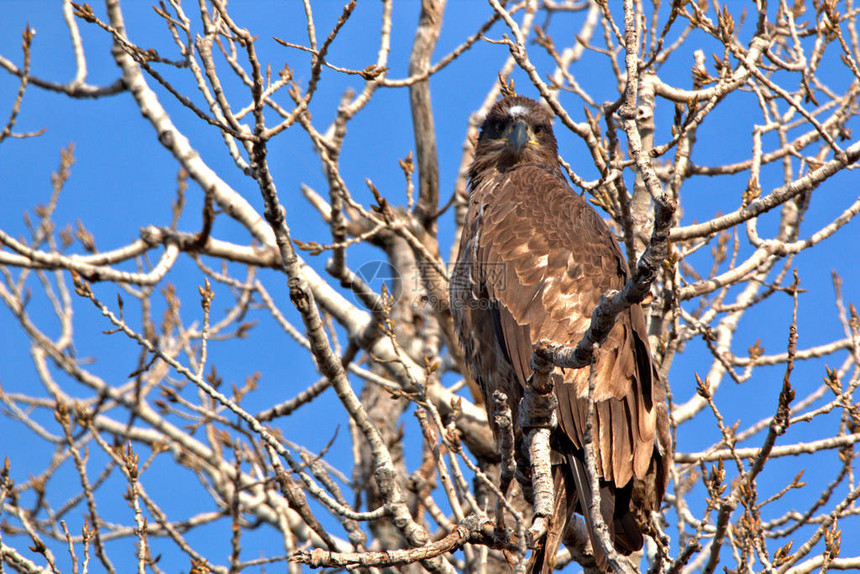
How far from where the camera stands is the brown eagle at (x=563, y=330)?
12.6 ft

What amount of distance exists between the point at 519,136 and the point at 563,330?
61.7 inches

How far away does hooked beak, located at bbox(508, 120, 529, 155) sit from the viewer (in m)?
5.17

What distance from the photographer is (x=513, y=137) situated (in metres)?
5.25

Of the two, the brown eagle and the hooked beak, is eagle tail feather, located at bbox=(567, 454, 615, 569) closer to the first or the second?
the brown eagle

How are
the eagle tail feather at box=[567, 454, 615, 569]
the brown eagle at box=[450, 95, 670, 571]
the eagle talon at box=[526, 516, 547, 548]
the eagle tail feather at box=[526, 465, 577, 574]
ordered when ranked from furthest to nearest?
the brown eagle at box=[450, 95, 670, 571], the eagle tail feather at box=[567, 454, 615, 569], the eagle tail feather at box=[526, 465, 577, 574], the eagle talon at box=[526, 516, 547, 548]

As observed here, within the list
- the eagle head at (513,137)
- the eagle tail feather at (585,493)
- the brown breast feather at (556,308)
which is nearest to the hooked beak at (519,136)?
the eagle head at (513,137)

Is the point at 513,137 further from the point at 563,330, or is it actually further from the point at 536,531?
the point at 536,531

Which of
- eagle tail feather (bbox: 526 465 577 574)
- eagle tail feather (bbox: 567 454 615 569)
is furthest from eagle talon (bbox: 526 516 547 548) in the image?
eagle tail feather (bbox: 567 454 615 569)

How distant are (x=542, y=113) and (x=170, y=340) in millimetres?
4880

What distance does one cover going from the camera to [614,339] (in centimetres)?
409

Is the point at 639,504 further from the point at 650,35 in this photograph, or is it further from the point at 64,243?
the point at 64,243

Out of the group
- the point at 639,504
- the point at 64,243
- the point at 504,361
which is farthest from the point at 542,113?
the point at 64,243

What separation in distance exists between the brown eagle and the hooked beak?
0.06 ft

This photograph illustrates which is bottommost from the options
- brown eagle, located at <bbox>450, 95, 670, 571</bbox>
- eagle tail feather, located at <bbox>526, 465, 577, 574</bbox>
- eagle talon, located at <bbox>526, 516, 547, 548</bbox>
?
eagle talon, located at <bbox>526, 516, 547, 548</bbox>
